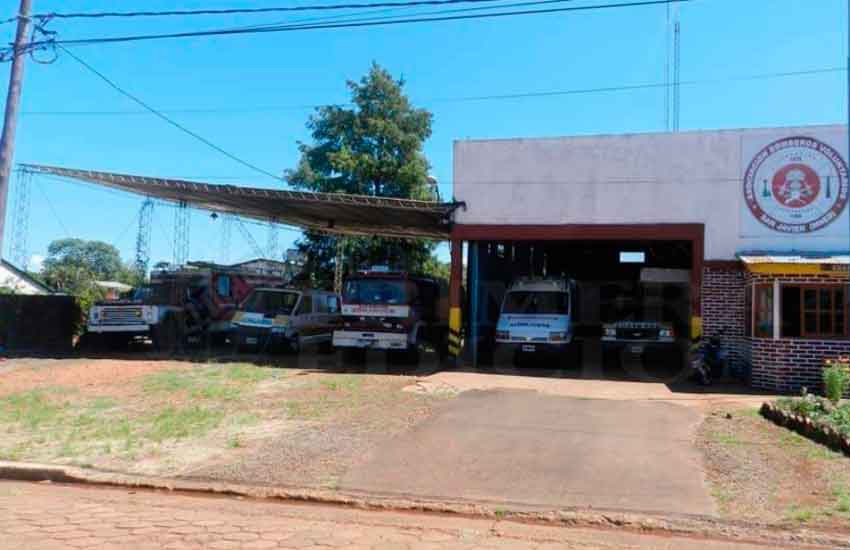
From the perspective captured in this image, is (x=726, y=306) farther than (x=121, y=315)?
No

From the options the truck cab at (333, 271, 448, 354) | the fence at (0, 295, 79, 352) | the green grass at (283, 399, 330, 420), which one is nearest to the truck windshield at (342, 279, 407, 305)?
the truck cab at (333, 271, 448, 354)

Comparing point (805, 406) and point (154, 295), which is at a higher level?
point (154, 295)

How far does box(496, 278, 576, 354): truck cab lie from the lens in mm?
17719

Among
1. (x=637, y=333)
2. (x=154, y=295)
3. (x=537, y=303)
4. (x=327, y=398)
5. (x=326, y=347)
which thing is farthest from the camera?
(x=326, y=347)

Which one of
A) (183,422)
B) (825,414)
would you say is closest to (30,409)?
(183,422)

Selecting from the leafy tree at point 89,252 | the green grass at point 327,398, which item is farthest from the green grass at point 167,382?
the leafy tree at point 89,252

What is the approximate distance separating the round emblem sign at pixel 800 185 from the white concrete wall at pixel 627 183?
0.22 metres

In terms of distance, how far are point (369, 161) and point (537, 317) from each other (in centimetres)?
1604

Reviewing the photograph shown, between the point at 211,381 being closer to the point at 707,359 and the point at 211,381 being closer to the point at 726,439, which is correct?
the point at 726,439

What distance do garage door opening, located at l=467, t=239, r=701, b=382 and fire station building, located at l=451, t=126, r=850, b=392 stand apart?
1.35 ft

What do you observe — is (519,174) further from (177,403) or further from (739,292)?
(177,403)

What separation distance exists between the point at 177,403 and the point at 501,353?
9.07m

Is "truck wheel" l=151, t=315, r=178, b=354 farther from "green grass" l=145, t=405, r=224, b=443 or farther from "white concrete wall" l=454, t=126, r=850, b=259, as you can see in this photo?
"green grass" l=145, t=405, r=224, b=443

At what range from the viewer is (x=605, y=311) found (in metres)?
23.6
